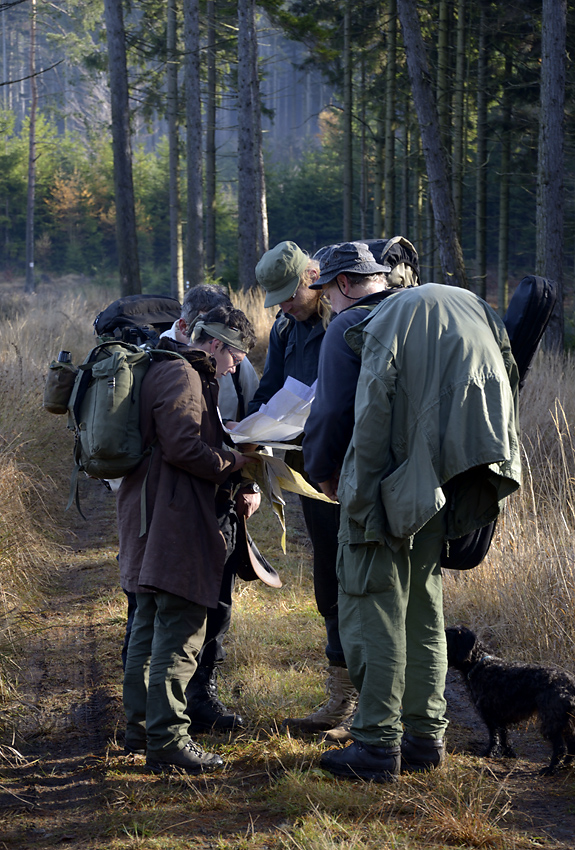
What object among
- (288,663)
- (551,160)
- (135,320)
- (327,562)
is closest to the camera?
(327,562)

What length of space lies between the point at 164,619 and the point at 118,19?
1347 cm

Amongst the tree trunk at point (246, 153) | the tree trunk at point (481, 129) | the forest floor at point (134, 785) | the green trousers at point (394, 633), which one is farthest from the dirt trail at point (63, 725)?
the tree trunk at point (481, 129)

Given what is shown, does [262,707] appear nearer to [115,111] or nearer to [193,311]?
[193,311]

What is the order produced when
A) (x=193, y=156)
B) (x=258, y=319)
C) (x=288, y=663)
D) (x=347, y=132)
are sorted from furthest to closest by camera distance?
(x=347, y=132)
(x=193, y=156)
(x=258, y=319)
(x=288, y=663)

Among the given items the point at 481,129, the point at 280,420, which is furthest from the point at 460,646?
the point at 481,129

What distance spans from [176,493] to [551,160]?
9.58m

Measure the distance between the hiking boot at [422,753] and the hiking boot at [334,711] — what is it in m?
0.55

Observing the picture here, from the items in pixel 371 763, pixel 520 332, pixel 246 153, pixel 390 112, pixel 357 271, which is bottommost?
pixel 371 763

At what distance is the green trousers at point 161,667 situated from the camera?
3006 mm

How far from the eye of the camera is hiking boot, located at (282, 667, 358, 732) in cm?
351

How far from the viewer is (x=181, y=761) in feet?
10.00

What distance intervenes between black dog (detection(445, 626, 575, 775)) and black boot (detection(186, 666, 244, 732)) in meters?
1.08

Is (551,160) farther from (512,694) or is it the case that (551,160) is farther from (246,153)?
(512,694)

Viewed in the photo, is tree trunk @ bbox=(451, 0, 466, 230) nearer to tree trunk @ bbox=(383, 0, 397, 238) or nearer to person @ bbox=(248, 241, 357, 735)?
tree trunk @ bbox=(383, 0, 397, 238)
